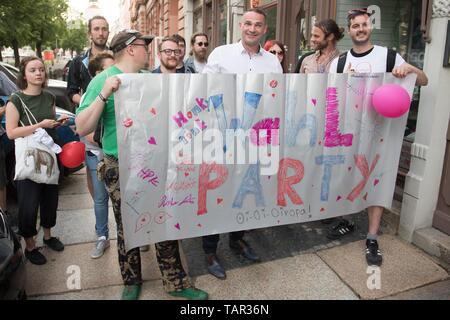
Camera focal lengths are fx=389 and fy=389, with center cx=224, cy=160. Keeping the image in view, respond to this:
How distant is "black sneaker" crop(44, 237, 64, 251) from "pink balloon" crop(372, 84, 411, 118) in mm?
3075

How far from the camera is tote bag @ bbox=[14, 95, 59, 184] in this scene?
3160mm

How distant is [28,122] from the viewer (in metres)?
3.22

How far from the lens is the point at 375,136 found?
133 inches

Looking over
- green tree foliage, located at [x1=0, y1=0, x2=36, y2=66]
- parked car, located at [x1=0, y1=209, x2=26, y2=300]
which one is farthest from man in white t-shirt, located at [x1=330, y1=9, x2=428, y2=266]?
green tree foliage, located at [x1=0, y1=0, x2=36, y2=66]

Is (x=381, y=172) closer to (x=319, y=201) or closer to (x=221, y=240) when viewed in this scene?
(x=319, y=201)

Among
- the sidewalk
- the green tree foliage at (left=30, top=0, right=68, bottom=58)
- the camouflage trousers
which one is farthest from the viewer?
the green tree foliage at (left=30, top=0, right=68, bottom=58)

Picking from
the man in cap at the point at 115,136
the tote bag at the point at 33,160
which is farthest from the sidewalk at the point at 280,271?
the tote bag at the point at 33,160

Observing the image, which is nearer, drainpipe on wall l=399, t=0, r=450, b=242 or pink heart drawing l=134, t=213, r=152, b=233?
pink heart drawing l=134, t=213, r=152, b=233

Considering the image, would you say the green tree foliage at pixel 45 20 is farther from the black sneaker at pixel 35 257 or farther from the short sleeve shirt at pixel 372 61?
the short sleeve shirt at pixel 372 61

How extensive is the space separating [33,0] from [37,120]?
1629 centimetres

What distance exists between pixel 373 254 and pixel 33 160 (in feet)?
9.77

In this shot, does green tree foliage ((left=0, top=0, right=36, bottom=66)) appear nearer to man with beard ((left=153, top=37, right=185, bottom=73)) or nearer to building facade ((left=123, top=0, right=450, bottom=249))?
building facade ((left=123, top=0, right=450, bottom=249))

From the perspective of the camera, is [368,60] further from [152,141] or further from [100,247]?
[100,247]

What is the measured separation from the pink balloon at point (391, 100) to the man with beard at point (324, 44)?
78 cm
